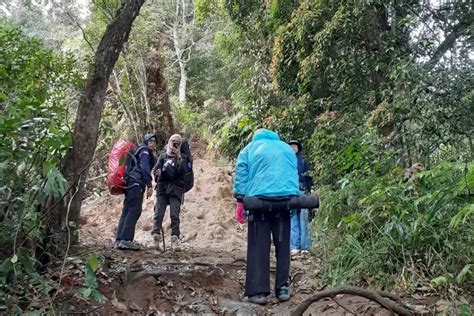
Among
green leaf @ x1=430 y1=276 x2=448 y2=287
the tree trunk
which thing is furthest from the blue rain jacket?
the tree trunk

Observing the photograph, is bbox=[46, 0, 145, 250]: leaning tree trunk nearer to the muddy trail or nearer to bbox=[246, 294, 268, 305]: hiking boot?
the muddy trail

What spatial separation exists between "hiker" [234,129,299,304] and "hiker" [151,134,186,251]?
7.19 feet

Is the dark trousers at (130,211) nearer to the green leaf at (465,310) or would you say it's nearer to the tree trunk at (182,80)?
the green leaf at (465,310)

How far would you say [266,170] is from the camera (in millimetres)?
5371

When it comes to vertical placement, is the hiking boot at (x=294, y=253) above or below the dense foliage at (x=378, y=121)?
below

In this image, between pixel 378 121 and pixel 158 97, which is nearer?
pixel 378 121

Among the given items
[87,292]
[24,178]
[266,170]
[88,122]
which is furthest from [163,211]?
[87,292]

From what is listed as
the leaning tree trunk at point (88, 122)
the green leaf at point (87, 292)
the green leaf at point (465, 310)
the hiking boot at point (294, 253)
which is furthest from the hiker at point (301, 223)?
the green leaf at point (87, 292)

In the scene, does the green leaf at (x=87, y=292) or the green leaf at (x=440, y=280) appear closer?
the green leaf at (x=87, y=292)

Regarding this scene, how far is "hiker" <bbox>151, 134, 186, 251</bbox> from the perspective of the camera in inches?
297

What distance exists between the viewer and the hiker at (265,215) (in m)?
5.33

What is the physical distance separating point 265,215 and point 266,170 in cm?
46

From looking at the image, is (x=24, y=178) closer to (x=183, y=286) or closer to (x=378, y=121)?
(x=183, y=286)

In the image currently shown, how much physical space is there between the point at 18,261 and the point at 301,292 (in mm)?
2985
